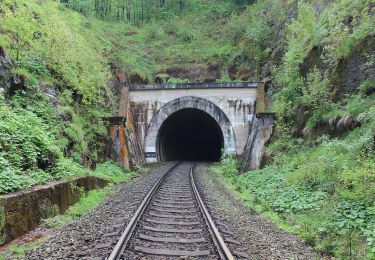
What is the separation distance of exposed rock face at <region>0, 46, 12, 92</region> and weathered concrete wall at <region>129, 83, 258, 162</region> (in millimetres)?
10686

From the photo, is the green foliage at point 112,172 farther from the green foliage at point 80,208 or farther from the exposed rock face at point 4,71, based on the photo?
the exposed rock face at point 4,71

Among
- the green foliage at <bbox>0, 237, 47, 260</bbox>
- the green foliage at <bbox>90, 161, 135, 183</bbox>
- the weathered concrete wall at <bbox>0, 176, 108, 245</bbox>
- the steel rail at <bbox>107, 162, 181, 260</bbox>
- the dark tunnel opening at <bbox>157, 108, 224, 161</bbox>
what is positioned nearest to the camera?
the steel rail at <bbox>107, 162, 181, 260</bbox>

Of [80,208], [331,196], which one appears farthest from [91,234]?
[331,196]

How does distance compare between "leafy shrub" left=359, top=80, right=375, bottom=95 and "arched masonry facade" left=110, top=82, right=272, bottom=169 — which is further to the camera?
"arched masonry facade" left=110, top=82, right=272, bottom=169

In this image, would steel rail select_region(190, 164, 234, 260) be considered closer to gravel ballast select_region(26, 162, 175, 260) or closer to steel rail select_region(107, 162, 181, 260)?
steel rail select_region(107, 162, 181, 260)

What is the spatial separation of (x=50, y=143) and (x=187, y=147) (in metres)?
25.7

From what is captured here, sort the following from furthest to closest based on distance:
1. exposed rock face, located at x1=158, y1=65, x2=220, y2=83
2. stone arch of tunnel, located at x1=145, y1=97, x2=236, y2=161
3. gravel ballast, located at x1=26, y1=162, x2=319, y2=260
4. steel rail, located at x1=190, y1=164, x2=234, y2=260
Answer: exposed rock face, located at x1=158, y1=65, x2=220, y2=83 < stone arch of tunnel, located at x1=145, y1=97, x2=236, y2=161 < gravel ballast, located at x1=26, y1=162, x2=319, y2=260 < steel rail, located at x1=190, y1=164, x2=234, y2=260

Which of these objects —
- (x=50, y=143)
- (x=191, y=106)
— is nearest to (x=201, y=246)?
(x=50, y=143)

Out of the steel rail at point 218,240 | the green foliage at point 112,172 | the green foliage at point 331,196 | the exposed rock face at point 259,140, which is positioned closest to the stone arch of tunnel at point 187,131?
the exposed rock face at point 259,140

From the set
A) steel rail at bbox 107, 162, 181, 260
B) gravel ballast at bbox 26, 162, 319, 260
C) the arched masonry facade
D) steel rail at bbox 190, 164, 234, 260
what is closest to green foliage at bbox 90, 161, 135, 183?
gravel ballast at bbox 26, 162, 319, 260

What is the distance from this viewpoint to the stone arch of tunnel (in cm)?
2041

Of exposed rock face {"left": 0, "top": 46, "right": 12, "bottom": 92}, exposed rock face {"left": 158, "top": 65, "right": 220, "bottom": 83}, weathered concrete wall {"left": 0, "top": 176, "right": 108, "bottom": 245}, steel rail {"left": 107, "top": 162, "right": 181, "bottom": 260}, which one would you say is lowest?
steel rail {"left": 107, "top": 162, "right": 181, "bottom": 260}

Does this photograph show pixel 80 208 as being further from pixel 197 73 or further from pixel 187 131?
pixel 187 131

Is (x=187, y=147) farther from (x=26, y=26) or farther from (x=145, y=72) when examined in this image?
(x=26, y=26)
